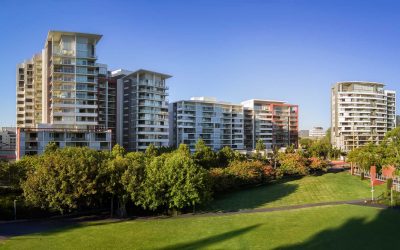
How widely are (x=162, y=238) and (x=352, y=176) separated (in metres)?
53.9

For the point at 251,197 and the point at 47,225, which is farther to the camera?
the point at 251,197

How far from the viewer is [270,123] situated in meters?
150

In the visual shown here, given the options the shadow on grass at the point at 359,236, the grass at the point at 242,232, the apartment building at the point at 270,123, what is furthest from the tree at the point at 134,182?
the apartment building at the point at 270,123

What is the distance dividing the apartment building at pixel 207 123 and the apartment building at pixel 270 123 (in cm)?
743

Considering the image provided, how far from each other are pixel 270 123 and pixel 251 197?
9851 cm

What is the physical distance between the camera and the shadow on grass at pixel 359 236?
86.6 feet

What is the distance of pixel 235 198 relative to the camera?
54094mm

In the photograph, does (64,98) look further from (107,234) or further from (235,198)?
(107,234)

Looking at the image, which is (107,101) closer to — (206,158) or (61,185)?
(206,158)

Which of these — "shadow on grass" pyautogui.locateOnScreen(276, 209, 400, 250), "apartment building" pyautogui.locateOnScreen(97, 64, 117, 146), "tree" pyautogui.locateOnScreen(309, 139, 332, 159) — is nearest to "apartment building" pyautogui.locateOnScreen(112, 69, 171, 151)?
"apartment building" pyautogui.locateOnScreen(97, 64, 117, 146)

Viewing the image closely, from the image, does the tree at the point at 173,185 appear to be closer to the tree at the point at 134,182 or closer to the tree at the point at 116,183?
the tree at the point at 134,182

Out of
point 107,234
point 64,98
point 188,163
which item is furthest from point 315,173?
point 64,98

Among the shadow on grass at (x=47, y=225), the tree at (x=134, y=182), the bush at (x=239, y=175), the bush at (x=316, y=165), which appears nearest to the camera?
the shadow on grass at (x=47, y=225)

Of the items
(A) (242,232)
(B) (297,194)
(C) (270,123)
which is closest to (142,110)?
(B) (297,194)
